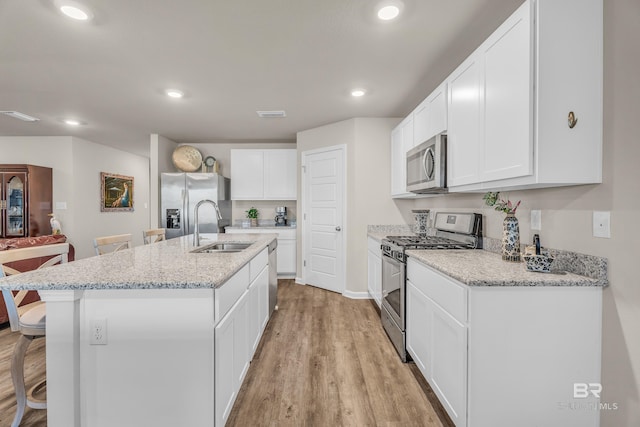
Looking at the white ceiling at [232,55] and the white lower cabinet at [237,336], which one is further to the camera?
the white ceiling at [232,55]

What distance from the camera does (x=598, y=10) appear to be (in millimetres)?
1338

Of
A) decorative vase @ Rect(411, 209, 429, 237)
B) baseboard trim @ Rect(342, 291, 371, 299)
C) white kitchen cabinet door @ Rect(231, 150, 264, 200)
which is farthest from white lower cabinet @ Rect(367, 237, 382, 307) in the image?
white kitchen cabinet door @ Rect(231, 150, 264, 200)

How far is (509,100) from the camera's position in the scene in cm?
150

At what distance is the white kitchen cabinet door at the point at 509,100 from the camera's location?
4.53ft

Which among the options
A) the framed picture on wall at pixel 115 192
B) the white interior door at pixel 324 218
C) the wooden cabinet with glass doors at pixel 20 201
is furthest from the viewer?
the framed picture on wall at pixel 115 192

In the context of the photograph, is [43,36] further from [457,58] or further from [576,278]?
[576,278]

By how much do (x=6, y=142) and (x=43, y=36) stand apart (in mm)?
4753

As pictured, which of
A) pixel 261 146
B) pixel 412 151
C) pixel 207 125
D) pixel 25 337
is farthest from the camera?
pixel 261 146

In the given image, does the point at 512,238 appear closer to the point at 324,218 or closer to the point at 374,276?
the point at 374,276

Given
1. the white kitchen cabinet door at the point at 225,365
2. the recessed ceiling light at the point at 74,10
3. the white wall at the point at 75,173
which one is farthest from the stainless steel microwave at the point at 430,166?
the white wall at the point at 75,173

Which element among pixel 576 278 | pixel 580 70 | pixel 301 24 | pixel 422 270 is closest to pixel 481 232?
pixel 422 270

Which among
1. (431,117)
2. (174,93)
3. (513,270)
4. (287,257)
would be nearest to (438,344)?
(513,270)

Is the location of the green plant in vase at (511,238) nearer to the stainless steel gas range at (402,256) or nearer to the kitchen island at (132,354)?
the stainless steel gas range at (402,256)

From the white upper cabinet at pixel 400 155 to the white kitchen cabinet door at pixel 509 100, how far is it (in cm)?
136
